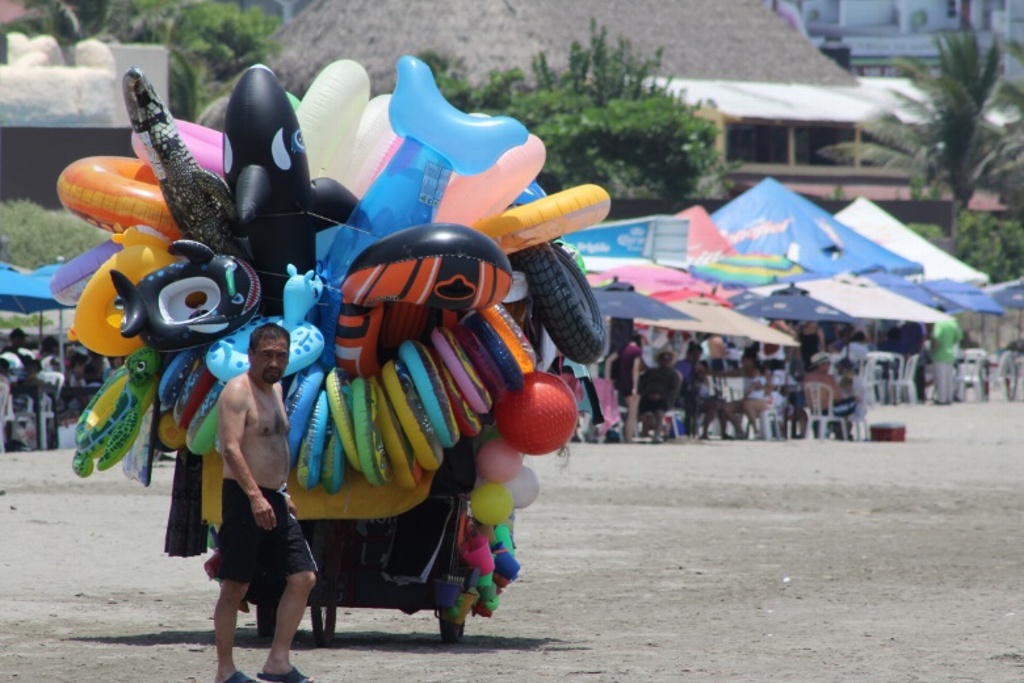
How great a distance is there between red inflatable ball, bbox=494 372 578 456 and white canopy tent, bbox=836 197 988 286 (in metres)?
29.5

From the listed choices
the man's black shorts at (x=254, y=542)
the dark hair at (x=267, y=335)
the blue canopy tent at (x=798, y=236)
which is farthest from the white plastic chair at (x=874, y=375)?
the dark hair at (x=267, y=335)

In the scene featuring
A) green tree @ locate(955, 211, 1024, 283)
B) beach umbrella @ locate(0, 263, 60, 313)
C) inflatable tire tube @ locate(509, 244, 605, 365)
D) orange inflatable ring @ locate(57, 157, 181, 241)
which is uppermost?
orange inflatable ring @ locate(57, 157, 181, 241)

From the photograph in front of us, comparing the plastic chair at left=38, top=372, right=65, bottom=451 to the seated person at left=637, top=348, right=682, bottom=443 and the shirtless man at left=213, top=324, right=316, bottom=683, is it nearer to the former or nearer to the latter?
the seated person at left=637, top=348, right=682, bottom=443

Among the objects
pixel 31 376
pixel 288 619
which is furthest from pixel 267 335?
pixel 31 376

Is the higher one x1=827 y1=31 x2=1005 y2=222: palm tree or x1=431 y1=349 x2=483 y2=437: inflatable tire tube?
x1=431 y1=349 x2=483 y2=437: inflatable tire tube

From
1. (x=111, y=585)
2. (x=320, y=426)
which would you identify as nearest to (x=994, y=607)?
(x=320, y=426)

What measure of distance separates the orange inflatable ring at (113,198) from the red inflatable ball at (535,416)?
5.76 feet

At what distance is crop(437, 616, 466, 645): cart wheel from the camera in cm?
895

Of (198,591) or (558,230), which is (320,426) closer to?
(558,230)

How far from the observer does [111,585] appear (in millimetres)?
10586

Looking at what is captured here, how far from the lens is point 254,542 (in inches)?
283

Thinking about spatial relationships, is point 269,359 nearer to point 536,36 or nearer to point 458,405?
point 458,405

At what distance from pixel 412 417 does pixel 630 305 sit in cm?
1451

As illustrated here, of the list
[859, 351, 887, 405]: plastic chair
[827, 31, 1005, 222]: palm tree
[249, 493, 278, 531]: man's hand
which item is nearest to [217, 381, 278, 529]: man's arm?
[249, 493, 278, 531]: man's hand
